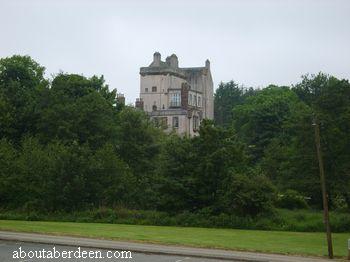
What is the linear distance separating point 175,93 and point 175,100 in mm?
1463

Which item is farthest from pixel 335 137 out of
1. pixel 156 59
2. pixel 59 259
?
pixel 156 59

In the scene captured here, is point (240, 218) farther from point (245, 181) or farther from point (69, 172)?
point (69, 172)

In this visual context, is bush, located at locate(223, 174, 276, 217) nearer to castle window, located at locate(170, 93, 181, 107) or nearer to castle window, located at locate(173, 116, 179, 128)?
castle window, located at locate(173, 116, 179, 128)

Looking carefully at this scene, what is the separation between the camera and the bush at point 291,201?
2176 inches

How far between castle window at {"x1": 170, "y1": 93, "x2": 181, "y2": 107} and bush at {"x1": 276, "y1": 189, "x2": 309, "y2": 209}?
6223 centimetres

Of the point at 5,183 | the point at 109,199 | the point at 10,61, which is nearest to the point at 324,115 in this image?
the point at 109,199

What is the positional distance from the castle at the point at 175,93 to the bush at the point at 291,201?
2036 inches

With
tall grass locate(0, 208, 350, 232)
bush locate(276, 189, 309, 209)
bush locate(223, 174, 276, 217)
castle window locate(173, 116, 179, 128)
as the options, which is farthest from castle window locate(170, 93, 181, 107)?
bush locate(223, 174, 276, 217)

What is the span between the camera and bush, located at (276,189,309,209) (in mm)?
55263

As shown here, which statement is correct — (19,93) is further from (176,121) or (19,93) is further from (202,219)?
(176,121)

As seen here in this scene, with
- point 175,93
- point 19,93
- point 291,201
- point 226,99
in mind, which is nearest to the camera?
point 291,201

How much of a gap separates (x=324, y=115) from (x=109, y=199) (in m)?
22.2

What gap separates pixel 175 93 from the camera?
4619 inches

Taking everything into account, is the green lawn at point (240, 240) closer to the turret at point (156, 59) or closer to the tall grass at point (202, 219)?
the tall grass at point (202, 219)
